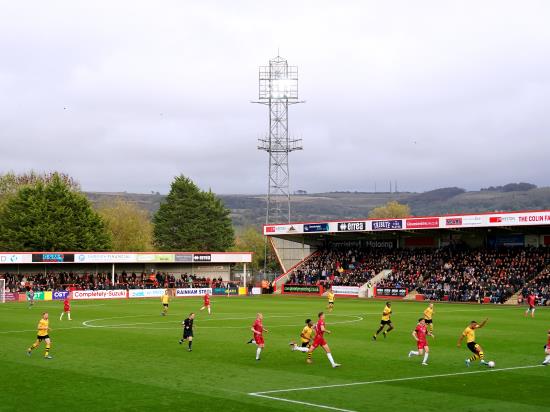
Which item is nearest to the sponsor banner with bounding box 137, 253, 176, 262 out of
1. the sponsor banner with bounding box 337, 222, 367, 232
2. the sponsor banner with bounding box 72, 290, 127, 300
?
the sponsor banner with bounding box 72, 290, 127, 300

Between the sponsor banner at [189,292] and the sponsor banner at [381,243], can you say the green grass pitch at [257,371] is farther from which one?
the sponsor banner at [381,243]

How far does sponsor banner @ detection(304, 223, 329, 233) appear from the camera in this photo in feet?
306

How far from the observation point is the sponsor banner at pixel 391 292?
79.3 metres

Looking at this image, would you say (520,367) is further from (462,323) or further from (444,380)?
(462,323)

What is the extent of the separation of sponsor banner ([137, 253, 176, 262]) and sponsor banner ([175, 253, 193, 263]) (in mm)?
552

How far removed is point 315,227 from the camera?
309 feet

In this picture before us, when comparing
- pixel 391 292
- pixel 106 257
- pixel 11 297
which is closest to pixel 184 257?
pixel 106 257

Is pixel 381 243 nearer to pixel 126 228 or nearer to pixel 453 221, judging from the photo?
pixel 453 221

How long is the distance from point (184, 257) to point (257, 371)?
67.0 m

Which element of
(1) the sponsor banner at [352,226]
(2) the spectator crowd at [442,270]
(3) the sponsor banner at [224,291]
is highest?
(1) the sponsor banner at [352,226]

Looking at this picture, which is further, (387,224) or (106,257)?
(387,224)

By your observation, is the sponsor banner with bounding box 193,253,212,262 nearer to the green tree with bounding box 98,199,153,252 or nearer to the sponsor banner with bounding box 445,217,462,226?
the sponsor banner with bounding box 445,217,462,226

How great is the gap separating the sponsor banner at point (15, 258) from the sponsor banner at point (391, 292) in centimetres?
3725

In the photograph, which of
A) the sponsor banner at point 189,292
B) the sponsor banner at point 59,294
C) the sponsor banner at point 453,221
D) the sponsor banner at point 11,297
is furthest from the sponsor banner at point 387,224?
the sponsor banner at point 11,297
